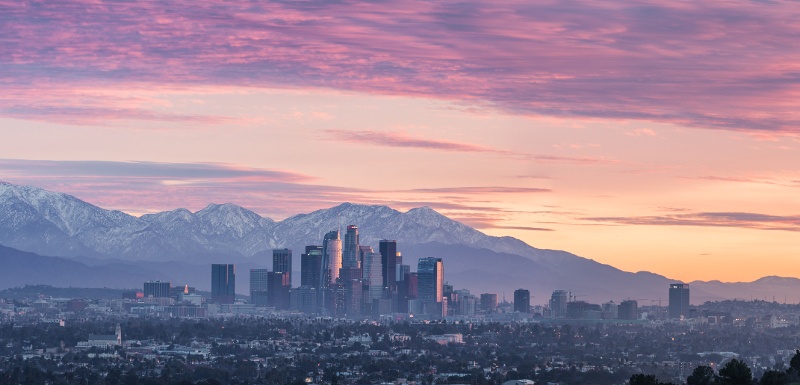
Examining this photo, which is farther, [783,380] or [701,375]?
[701,375]

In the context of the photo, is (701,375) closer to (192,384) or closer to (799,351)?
(799,351)

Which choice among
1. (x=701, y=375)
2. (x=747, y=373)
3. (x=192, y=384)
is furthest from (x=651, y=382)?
(x=192, y=384)

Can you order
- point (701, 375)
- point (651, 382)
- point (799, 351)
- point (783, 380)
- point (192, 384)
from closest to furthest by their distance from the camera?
point (651, 382)
point (783, 380)
point (701, 375)
point (799, 351)
point (192, 384)

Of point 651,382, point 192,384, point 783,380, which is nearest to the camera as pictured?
point 651,382

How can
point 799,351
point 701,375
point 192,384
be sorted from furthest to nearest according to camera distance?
point 192,384 < point 799,351 < point 701,375

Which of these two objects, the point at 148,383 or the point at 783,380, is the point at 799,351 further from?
the point at 148,383

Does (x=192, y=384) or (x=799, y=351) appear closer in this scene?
(x=799, y=351)

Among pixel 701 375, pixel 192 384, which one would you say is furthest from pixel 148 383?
pixel 701 375

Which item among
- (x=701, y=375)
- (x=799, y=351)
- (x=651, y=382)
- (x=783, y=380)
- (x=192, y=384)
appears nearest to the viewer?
(x=651, y=382)
